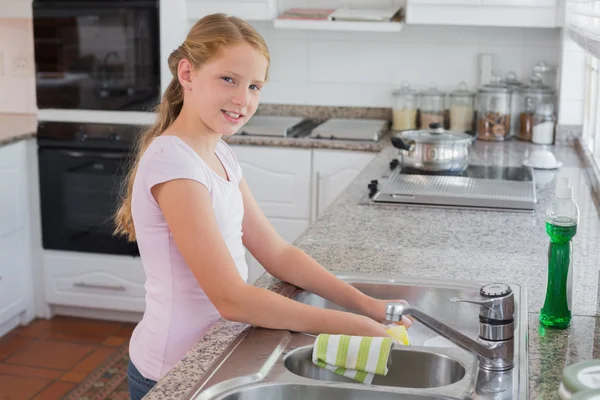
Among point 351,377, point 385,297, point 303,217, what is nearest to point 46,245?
point 303,217

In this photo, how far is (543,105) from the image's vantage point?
373 centimetres

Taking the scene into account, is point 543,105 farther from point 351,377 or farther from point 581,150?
point 351,377

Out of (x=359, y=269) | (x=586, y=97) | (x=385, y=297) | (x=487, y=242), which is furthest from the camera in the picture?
(x=586, y=97)

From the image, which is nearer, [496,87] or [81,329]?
[496,87]

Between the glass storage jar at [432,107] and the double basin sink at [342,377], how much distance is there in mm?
2319

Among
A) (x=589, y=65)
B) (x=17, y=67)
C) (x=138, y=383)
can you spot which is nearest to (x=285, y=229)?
(x=589, y=65)

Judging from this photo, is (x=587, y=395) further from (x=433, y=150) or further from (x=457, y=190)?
(x=433, y=150)

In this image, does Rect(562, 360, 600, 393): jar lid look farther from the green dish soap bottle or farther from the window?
the window

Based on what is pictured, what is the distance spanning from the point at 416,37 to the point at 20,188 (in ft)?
6.29

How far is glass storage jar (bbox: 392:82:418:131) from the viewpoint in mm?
3984

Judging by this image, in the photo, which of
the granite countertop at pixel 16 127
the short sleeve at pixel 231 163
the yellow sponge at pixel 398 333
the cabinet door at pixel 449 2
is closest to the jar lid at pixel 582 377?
the yellow sponge at pixel 398 333

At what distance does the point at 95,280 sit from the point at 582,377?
318 centimetres

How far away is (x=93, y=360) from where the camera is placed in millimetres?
3625

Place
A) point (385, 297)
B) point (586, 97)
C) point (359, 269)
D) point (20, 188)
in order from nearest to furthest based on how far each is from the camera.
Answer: point (385, 297) → point (359, 269) → point (586, 97) → point (20, 188)
